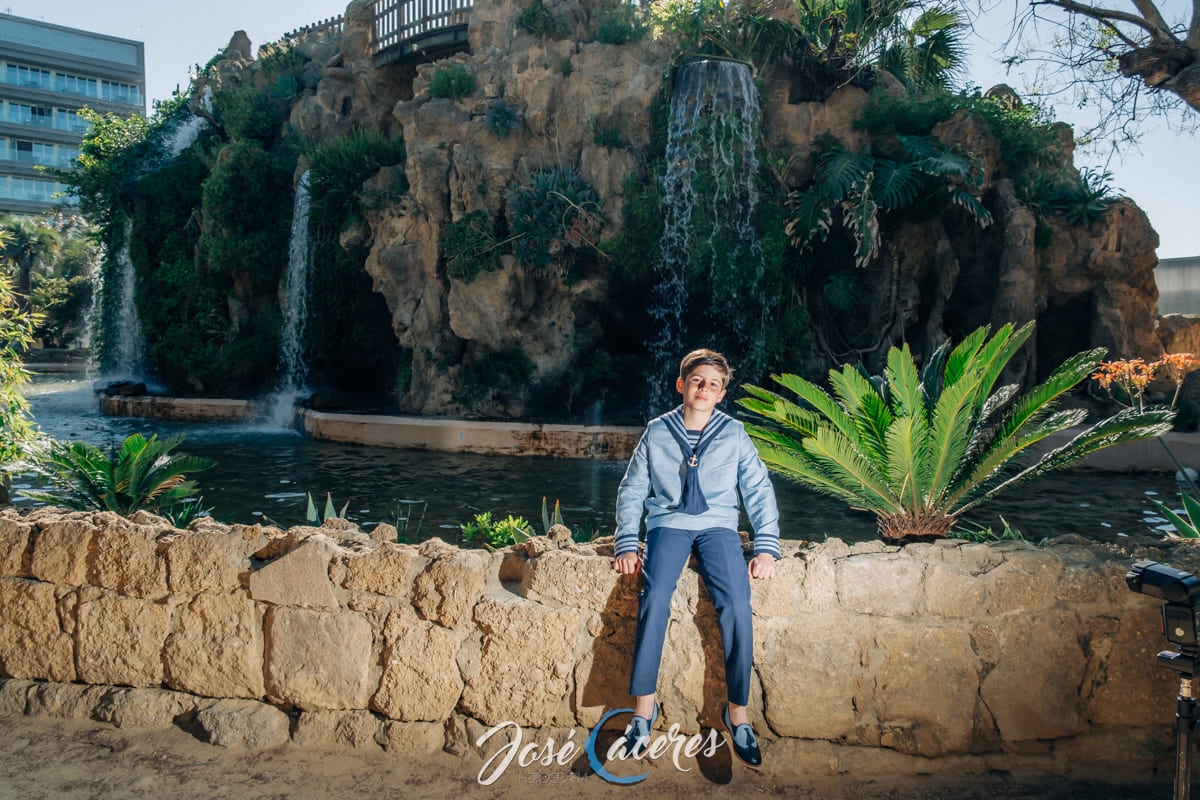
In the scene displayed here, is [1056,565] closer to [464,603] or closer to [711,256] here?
[464,603]

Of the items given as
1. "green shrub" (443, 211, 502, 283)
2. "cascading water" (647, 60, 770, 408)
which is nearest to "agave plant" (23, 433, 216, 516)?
"green shrub" (443, 211, 502, 283)

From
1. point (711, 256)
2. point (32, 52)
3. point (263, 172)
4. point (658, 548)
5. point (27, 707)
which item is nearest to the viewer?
point (658, 548)

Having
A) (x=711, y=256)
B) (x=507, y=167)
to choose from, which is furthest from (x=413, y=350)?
(x=711, y=256)

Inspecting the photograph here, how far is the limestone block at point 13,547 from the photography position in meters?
3.18

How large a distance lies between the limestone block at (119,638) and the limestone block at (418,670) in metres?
0.95

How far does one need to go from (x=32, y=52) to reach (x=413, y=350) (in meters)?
51.8

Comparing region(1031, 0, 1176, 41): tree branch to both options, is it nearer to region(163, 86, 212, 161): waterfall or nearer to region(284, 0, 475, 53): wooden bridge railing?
region(284, 0, 475, 53): wooden bridge railing

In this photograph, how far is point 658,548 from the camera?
261 cm

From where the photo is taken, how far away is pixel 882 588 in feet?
8.67

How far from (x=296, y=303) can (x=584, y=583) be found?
15.8m

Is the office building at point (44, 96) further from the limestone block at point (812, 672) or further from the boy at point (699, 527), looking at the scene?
the limestone block at point (812, 672)

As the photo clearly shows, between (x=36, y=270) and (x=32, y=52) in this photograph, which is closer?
(x=36, y=270)

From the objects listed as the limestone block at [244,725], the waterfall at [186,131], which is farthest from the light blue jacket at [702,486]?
the waterfall at [186,131]

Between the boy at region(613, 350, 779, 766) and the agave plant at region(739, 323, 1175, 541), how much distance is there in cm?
115
